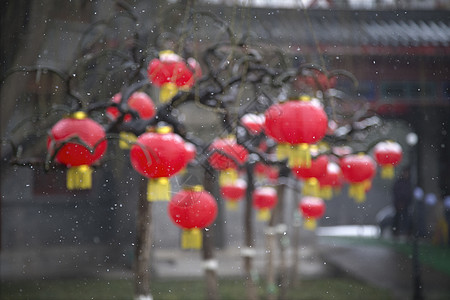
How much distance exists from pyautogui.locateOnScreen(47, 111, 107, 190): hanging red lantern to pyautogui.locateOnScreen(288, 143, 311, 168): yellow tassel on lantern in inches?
Answer: 32.3

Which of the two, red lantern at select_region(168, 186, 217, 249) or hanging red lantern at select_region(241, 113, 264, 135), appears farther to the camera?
hanging red lantern at select_region(241, 113, 264, 135)

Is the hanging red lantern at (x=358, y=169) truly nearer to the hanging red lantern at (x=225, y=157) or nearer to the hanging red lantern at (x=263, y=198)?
the hanging red lantern at (x=225, y=157)

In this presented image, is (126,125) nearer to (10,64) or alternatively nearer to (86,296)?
(10,64)

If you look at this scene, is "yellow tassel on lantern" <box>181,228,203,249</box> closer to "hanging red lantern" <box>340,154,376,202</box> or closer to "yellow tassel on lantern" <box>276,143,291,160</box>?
"yellow tassel on lantern" <box>276,143,291,160</box>

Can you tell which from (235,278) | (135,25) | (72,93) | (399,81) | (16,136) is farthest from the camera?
(235,278)

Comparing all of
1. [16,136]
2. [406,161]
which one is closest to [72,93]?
[16,136]

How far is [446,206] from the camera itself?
7.52 m

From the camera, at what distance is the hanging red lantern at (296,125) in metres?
2.25

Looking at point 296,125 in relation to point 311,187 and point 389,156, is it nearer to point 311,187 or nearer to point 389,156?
point 311,187

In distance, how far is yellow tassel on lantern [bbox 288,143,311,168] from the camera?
2.33 meters

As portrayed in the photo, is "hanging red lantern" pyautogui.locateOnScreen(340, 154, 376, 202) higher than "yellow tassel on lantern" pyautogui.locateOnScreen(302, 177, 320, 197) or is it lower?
higher

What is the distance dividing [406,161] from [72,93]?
6.82 m

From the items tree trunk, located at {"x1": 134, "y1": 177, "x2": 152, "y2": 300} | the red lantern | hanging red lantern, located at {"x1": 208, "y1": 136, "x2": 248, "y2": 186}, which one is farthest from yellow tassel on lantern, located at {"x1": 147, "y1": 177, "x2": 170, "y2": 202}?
tree trunk, located at {"x1": 134, "y1": 177, "x2": 152, "y2": 300}

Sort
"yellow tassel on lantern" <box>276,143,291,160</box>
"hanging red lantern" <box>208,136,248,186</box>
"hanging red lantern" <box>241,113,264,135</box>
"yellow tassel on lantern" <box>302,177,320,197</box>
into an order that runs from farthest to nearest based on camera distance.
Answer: "yellow tassel on lantern" <box>302,177,320,197</box>
"hanging red lantern" <box>241,113,264,135</box>
"hanging red lantern" <box>208,136,248,186</box>
"yellow tassel on lantern" <box>276,143,291,160</box>
